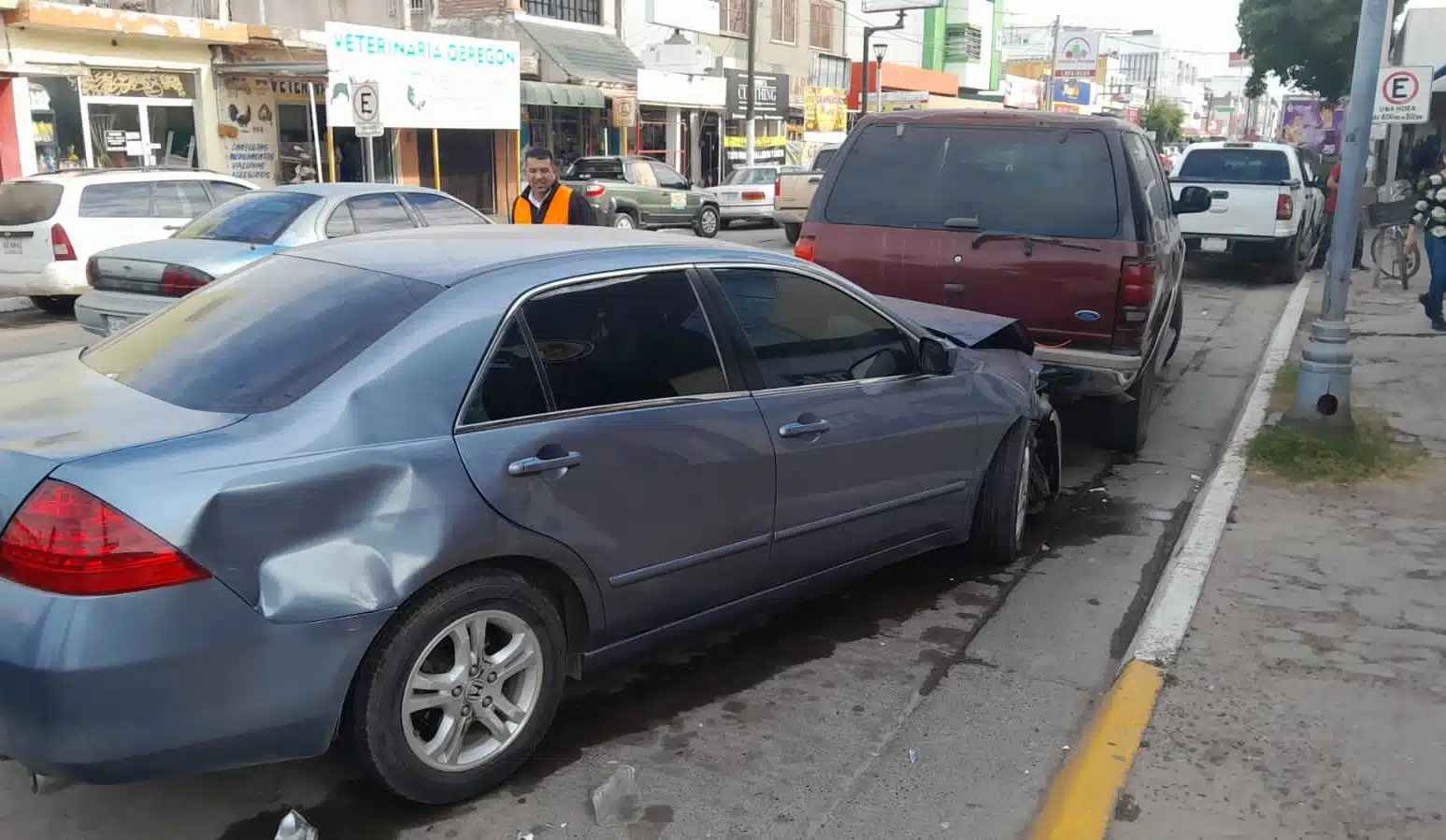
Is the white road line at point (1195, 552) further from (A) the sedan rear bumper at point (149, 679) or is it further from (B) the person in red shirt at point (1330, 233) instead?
(B) the person in red shirt at point (1330, 233)

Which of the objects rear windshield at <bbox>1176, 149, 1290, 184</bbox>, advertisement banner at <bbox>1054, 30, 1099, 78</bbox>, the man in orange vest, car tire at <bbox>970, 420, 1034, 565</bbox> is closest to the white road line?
car tire at <bbox>970, 420, 1034, 565</bbox>

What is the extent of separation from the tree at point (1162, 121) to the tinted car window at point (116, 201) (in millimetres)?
86423

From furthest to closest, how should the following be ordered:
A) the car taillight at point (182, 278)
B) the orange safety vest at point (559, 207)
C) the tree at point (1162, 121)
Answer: the tree at point (1162, 121)
the car taillight at point (182, 278)
the orange safety vest at point (559, 207)

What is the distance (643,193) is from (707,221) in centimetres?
207

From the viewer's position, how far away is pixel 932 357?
15.6ft

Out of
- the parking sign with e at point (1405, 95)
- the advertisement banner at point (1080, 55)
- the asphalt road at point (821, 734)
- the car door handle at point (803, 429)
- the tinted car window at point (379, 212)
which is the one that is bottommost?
the asphalt road at point (821, 734)

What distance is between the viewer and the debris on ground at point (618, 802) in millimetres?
3352

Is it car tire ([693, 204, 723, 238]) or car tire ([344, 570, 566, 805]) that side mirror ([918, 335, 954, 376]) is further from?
car tire ([693, 204, 723, 238])

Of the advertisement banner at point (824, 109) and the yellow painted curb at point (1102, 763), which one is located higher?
the advertisement banner at point (824, 109)

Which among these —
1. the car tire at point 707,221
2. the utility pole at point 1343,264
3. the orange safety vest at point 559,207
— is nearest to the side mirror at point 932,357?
the utility pole at point 1343,264

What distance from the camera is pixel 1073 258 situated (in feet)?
21.4

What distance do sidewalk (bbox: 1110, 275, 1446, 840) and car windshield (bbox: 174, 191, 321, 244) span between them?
24.5 ft

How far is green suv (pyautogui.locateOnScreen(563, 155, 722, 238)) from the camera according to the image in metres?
23.0

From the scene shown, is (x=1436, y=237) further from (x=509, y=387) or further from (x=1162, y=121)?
(x=1162, y=121)
